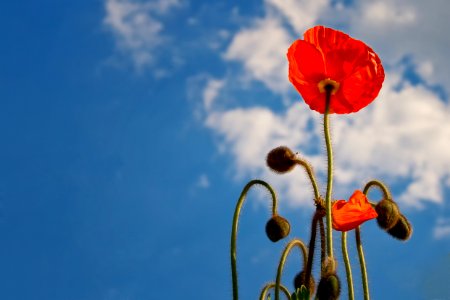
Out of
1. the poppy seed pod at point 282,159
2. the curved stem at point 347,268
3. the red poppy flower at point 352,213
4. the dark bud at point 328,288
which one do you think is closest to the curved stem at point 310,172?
the poppy seed pod at point 282,159

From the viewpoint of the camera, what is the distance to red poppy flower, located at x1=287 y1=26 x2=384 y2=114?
2654 millimetres

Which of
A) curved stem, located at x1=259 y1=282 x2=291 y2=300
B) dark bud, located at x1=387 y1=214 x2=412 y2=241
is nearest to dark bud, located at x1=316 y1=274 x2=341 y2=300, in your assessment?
curved stem, located at x1=259 y1=282 x2=291 y2=300

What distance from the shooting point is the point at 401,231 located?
291 centimetres

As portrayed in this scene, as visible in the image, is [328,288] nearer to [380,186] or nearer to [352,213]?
[352,213]

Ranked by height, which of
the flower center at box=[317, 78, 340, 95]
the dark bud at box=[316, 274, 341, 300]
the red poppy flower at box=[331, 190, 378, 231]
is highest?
the flower center at box=[317, 78, 340, 95]

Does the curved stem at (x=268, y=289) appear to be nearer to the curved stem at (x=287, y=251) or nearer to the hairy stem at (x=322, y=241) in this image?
the curved stem at (x=287, y=251)

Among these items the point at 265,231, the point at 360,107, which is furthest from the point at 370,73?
the point at 265,231

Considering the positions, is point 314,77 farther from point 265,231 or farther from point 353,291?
point 353,291

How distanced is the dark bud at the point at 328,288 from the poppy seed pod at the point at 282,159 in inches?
27.0

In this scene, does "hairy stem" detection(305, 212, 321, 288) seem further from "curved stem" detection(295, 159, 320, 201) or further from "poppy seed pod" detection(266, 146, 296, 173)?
"poppy seed pod" detection(266, 146, 296, 173)

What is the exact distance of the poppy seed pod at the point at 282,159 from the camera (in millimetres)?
2762

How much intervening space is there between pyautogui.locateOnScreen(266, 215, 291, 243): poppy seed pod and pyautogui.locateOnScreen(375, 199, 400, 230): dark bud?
0.39 meters

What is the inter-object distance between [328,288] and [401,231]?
864 mm

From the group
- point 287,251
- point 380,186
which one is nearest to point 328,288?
point 287,251
